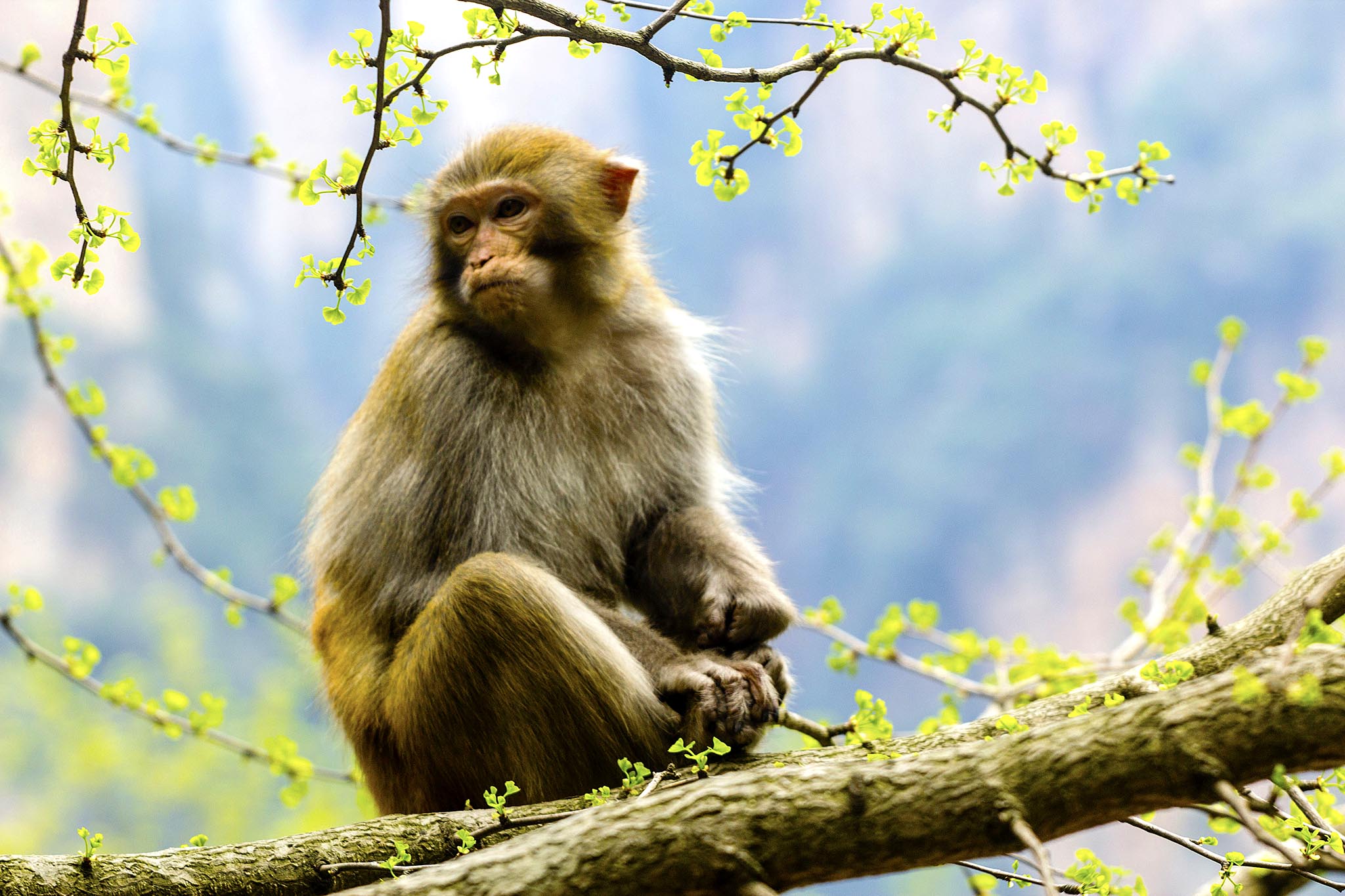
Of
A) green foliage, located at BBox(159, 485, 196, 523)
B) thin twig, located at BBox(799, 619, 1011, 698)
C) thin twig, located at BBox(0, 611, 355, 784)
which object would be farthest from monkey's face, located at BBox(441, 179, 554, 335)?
thin twig, located at BBox(0, 611, 355, 784)

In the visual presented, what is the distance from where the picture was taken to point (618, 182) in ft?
A: 16.6

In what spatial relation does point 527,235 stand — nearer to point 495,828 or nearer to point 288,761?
point 288,761

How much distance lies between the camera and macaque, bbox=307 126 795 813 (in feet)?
12.6

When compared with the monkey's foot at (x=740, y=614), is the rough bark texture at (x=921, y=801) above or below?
below

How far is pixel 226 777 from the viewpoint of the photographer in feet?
41.7

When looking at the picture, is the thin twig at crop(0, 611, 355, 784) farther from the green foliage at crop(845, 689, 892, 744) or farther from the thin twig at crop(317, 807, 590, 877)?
the green foliage at crop(845, 689, 892, 744)

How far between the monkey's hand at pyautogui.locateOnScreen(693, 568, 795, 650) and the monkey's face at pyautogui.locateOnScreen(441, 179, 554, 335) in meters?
1.26

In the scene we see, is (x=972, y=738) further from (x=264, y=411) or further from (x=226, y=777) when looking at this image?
(x=264, y=411)

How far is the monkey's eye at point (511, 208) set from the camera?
472 cm

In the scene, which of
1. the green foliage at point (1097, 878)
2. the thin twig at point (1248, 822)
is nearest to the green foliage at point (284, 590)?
the green foliage at point (1097, 878)

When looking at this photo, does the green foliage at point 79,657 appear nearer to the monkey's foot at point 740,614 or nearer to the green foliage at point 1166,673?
the monkey's foot at point 740,614

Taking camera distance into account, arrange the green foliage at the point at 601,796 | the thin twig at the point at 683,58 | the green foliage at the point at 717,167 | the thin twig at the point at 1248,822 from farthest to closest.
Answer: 1. the green foliage at the point at 717,167
2. the green foliage at the point at 601,796
3. the thin twig at the point at 683,58
4. the thin twig at the point at 1248,822

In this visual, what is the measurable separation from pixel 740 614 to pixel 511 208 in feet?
5.92

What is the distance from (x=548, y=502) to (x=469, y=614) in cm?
85
